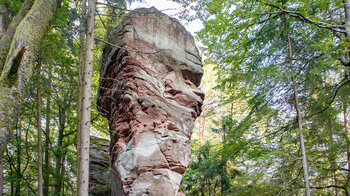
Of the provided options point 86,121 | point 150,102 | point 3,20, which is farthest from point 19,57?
point 3,20

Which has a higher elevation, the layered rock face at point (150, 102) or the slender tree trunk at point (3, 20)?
the slender tree trunk at point (3, 20)

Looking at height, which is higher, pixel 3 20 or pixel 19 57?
pixel 3 20

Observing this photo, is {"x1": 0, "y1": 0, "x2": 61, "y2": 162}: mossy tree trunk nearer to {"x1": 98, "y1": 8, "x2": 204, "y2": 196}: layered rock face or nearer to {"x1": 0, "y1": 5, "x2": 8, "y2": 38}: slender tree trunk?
{"x1": 98, "y1": 8, "x2": 204, "y2": 196}: layered rock face

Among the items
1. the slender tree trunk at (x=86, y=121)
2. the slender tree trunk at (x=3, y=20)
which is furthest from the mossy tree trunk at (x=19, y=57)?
the slender tree trunk at (x=3, y=20)

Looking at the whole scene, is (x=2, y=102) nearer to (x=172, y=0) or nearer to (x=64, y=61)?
(x=172, y=0)

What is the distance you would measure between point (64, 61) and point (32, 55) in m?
4.93

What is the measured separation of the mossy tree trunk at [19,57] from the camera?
3.41m

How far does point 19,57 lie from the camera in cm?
358

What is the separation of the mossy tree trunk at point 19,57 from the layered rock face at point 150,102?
4.24 ft

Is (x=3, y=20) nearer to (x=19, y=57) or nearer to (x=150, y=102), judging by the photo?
(x=19, y=57)

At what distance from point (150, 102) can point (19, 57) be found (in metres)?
3.13

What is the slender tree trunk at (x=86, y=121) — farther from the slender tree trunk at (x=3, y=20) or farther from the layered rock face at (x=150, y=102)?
the slender tree trunk at (x=3, y=20)

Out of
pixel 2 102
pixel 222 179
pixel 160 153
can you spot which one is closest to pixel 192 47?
pixel 160 153

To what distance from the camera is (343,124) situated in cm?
896
